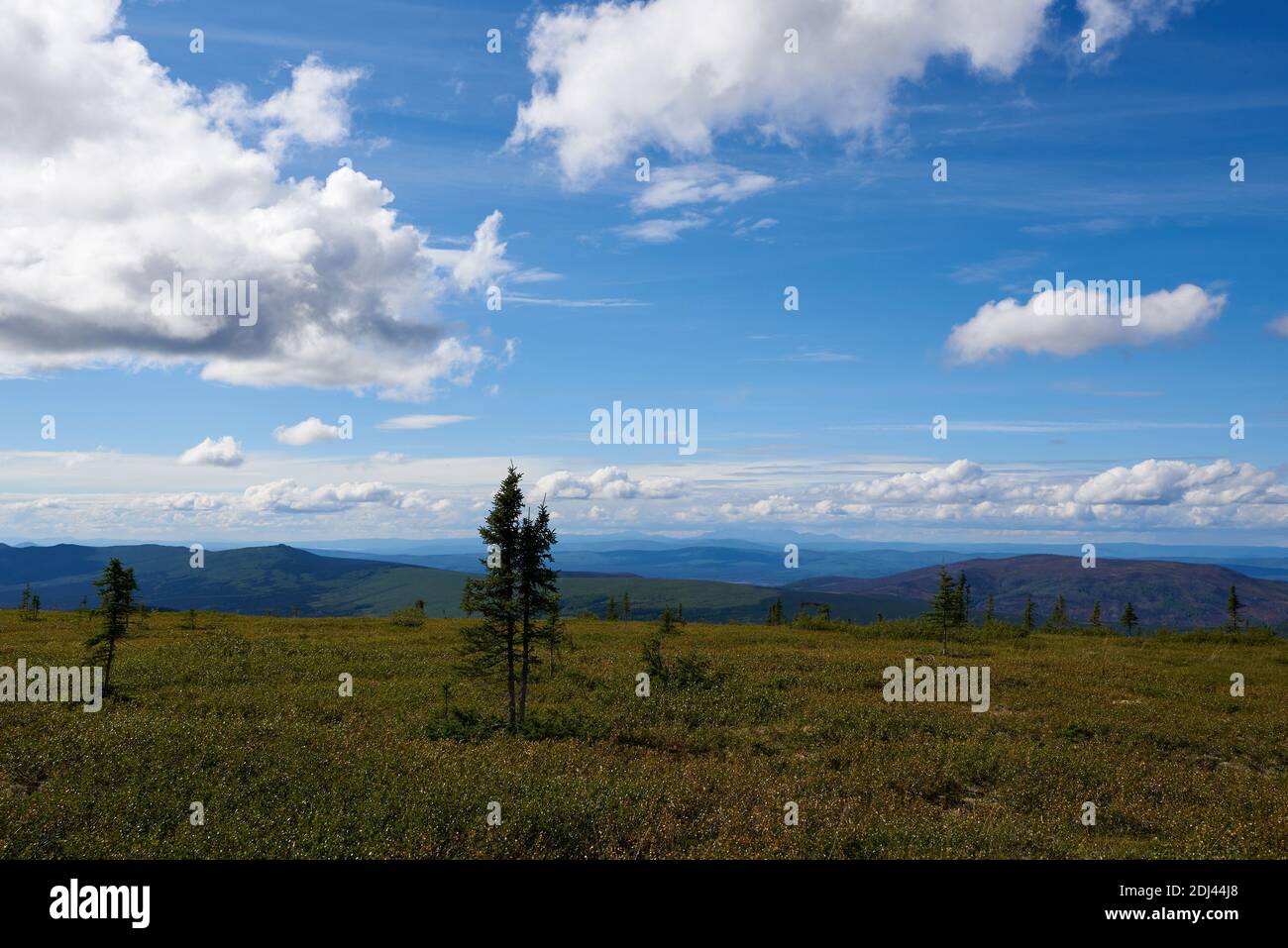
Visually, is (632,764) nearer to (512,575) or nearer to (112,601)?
(512,575)

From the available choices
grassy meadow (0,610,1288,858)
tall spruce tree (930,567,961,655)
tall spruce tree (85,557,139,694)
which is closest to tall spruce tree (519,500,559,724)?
grassy meadow (0,610,1288,858)

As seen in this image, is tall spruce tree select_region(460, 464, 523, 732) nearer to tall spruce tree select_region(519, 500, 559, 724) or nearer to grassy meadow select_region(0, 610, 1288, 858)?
tall spruce tree select_region(519, 500, 559, 724)

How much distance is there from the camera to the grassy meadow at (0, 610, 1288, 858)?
48.2 feet

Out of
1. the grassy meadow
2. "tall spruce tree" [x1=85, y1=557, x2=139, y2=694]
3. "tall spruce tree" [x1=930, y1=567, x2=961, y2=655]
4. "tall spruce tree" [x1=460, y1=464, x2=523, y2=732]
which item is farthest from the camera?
"tall spruce tree" [x1=930, y1=567, x2=961, y2=655]

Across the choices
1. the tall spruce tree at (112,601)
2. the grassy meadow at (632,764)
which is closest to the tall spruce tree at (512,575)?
the grassy meadow at (632,764)

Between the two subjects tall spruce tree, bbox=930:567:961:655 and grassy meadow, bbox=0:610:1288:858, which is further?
tall spruce tree, bbox=930:567:961:655

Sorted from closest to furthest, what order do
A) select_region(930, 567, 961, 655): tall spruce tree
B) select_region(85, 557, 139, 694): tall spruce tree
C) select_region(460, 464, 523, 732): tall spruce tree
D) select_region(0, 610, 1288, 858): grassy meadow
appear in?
select_region(0, 610, 1288, 858): grassy meadow → select_region(460, 464, 523, 732): tall spruce tree → select_region(85, 557, 139, 694): tall spruce tree → select_region(930, 567, 961, 655): tall spruce tree

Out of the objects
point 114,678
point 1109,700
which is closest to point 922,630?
point 1109,700

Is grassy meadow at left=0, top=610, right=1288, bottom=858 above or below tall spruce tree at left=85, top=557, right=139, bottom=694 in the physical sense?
below

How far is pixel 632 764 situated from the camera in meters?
21.7

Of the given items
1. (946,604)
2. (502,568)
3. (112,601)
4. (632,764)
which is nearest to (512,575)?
(502,568)

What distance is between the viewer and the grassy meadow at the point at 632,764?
14.7 meters
